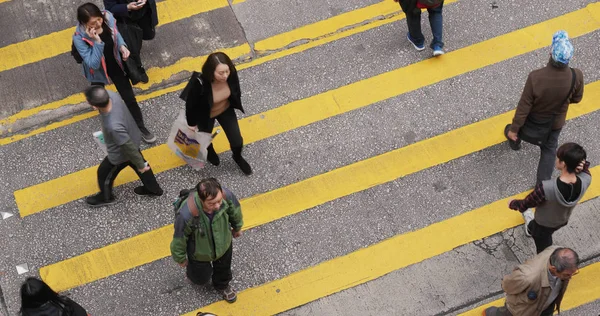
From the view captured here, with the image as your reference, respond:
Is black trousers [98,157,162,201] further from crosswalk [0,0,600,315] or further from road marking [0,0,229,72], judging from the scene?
road marking [0,0,229,72]

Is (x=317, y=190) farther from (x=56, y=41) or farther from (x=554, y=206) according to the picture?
(x=56, y=41)

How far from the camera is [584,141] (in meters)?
7.02

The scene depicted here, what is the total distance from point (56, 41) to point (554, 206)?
18.2 feet

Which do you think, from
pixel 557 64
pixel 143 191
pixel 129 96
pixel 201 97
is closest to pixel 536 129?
pixel 557 64

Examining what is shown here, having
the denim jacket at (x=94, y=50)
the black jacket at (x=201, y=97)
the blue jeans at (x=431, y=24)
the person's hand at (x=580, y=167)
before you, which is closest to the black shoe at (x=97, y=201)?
the denim jacket at (x=94, y=50)

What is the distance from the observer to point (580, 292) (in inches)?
241

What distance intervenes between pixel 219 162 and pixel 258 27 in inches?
72.6

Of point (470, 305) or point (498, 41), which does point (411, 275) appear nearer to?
point (470, 305)

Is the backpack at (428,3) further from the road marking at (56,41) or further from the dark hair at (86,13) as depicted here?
the dark hair at (86,13)

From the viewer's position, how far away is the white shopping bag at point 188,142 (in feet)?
20.9

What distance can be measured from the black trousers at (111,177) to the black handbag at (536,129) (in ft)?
11.1

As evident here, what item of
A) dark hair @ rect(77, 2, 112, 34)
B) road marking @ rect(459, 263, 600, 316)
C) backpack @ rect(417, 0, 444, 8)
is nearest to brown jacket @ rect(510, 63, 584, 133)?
road marking @ rect(459, 263, 600, 316)

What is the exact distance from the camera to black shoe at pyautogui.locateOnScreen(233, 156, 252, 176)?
6.79m

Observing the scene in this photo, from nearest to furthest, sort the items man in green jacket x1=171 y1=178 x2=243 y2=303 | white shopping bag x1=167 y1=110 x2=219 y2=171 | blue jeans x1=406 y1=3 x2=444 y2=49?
man in green jacket x1=171 y1=178 x2=243 y2=303, white shopping bag x1=167 y1=110 x2=219 y2=171, blue jeans x1=406 y1=3 x2=444 y2=49
